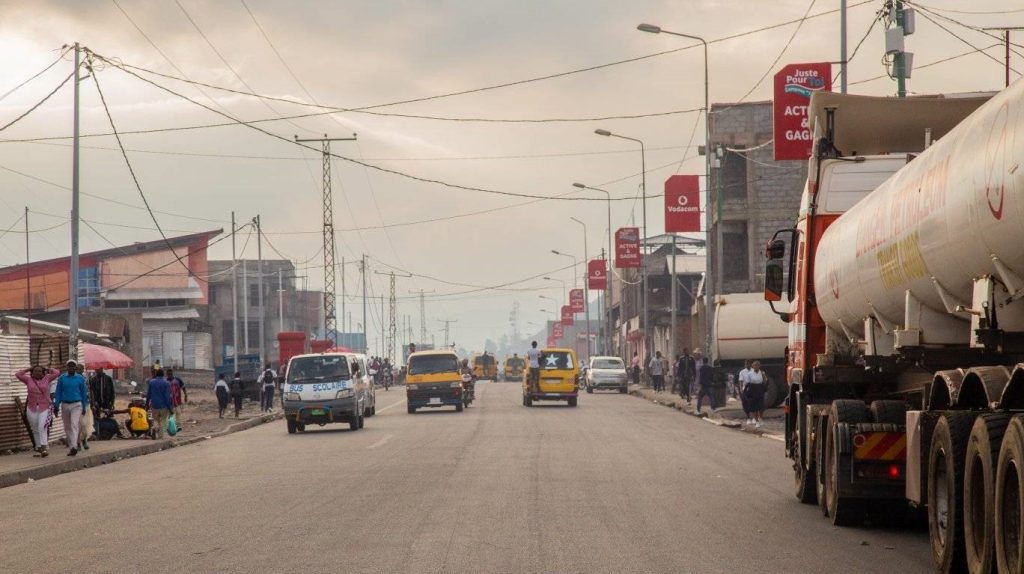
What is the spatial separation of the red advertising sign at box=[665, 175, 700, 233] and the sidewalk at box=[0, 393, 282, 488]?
14962mm

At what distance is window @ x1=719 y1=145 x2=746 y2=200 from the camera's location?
222 feet

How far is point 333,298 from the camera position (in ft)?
239

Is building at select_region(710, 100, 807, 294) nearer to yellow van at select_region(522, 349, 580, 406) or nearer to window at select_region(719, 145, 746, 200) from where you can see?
window at select_region(719, 145, 746, 200)

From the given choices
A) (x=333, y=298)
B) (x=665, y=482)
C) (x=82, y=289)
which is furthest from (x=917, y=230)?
(x=82, y=289)

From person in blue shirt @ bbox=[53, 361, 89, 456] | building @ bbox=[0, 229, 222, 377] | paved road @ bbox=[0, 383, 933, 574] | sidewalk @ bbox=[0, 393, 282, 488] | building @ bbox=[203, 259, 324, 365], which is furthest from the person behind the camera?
building @ bbox=[203, 259, 324, 365]

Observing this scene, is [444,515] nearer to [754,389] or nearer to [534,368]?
[754,389]

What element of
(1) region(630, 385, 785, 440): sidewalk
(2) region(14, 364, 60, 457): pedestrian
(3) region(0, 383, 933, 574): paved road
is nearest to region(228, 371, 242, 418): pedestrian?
(1) region(630, 385, 785, 440): sidewalk

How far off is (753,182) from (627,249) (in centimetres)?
758

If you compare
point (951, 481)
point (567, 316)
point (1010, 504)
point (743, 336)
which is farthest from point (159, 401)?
point (567, 316)

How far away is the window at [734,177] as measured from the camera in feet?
222

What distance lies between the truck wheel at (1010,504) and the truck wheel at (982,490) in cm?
14

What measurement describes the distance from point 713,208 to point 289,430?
123ft

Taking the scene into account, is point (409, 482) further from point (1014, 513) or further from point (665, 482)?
point (1014, 513)

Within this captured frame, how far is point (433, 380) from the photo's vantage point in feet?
135
